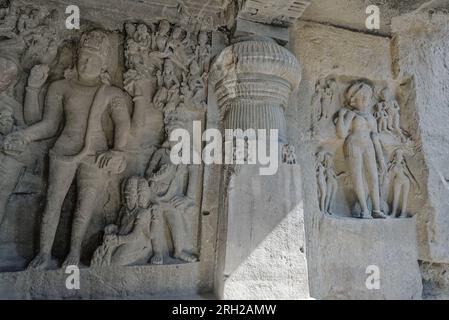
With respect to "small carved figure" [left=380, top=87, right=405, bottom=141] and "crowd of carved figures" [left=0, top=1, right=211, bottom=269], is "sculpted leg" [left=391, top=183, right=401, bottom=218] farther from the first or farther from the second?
"crowd of carved figures" [left=0, top=1, right=211, bottom=269]

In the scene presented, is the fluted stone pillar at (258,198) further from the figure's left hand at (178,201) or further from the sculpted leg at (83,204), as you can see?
the sculpted leg at (83,204)

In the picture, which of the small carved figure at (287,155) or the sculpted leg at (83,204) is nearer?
the sculpted leg at (83,204)

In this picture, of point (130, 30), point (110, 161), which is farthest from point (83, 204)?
point (130, 30)

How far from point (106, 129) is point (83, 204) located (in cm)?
Result: 62

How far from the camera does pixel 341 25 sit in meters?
3.41

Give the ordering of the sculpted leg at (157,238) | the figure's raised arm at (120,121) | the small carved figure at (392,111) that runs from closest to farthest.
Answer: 1. the sculpted leg at (157,238)
2. the figure's raised arm at (120,121)
3. the small carved figure at (392,111)

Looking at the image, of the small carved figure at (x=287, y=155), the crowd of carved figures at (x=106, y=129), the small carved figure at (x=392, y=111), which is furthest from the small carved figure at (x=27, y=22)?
the small carved figure at (x=392, y=111)

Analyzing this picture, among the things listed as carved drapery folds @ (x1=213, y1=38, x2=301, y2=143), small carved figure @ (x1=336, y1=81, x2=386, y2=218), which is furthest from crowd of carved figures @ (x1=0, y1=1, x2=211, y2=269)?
small carved figure @ (x1=336, y1=81, x2=386, y2=218)

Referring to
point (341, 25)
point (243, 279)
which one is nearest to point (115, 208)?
point (243, 279)

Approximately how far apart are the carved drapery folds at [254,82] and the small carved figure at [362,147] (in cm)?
81

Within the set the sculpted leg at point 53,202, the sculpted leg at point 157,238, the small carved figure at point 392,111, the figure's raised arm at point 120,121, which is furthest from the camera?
the small carved figure at point 392,111

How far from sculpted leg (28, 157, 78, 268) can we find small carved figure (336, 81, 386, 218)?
2330 millimetres

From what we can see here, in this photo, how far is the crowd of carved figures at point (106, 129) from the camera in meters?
2.52

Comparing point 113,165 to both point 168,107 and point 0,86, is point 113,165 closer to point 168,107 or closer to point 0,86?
point 168,107
